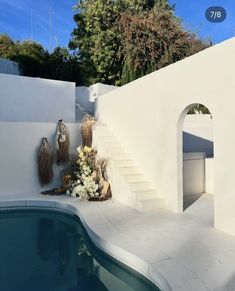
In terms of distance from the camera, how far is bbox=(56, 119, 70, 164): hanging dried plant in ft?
32.7

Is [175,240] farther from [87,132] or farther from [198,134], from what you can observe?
[198,134]

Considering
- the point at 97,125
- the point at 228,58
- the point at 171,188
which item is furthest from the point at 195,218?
the point at 97,125

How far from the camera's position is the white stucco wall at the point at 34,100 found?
460 inches

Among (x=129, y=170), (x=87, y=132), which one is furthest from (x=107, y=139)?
(x=129, y=170)

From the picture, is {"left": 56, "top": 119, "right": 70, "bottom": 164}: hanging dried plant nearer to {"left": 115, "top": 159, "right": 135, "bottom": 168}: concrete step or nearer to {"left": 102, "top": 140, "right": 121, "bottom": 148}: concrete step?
{"left": 102, "top": 140, "right": 121, "bottom": 148}: concrete step

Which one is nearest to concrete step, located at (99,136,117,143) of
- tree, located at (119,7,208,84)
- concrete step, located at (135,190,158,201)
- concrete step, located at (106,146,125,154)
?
concrete step, located at (106,146,125,154)

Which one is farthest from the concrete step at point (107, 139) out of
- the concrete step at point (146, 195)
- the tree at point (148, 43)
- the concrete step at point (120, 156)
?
the tree at point (148, 43)

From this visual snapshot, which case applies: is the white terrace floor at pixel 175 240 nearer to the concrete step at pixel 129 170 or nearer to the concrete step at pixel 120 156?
the concrete step at pixel 129 170

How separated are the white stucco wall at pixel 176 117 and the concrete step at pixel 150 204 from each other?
0.18 meters

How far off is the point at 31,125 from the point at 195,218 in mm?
5811

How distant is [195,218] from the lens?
6.61 meters

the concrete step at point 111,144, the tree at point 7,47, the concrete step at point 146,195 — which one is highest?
the tree at point 7,47

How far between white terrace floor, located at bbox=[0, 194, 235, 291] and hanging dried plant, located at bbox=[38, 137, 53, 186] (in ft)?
6.03

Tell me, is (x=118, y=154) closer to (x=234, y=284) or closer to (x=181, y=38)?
(x=234, y=284)
